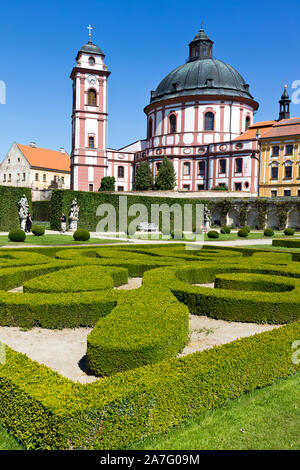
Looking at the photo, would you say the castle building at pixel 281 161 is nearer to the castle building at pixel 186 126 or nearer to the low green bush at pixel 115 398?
the castle building at pixel 186 126

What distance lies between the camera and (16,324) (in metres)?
6.03

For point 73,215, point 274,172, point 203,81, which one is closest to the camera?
point 73,215

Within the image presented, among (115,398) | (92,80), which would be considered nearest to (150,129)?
(92,80)

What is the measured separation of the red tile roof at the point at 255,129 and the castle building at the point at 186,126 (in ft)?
1.98

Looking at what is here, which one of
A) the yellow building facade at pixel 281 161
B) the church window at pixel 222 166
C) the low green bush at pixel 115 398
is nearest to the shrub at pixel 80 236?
the low green bush at pixel 115 398

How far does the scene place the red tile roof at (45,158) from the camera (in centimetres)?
6301

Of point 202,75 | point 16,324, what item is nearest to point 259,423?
point 16,324

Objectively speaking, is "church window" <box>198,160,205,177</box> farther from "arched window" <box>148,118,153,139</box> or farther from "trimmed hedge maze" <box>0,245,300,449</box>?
"trimmed hedge maze" <box>0,245,300,449</box>

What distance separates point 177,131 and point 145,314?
178ft

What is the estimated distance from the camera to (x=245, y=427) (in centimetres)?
345

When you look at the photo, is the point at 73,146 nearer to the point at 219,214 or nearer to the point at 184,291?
the point at 219,214

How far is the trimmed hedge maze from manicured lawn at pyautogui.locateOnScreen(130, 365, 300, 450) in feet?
0.30

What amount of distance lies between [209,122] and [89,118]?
54.7 feet

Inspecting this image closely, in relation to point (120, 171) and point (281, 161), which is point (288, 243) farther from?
point (120, 171)
